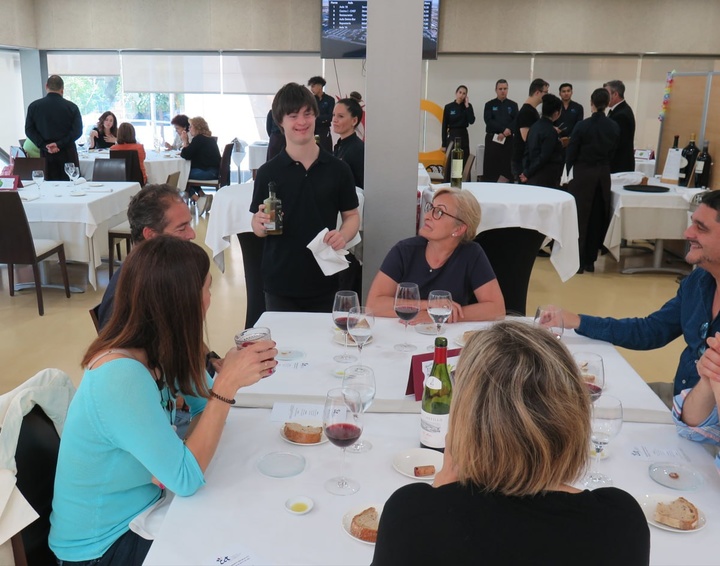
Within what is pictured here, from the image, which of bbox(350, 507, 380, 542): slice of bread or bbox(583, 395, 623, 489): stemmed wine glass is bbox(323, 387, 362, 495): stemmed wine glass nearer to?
bbox(350, 507, 380, 542): slice of bread

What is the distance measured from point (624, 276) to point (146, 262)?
562cm

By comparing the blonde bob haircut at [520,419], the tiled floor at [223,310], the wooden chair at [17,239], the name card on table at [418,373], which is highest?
the blonde bob haircut at [520,419]

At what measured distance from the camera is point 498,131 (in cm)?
1096

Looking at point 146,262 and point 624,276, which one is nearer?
point 146,262

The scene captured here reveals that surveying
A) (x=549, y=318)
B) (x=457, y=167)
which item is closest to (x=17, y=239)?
(x=457, y=167)

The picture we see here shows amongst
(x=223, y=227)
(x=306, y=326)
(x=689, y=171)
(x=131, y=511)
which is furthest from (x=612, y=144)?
(x=131, y=511)

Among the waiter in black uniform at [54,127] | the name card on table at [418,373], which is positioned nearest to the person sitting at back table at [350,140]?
the name card on table at [418,373]

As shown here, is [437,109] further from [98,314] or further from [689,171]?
[98,314]

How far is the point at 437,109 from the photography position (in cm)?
1166

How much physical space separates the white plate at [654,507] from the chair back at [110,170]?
6213 mm

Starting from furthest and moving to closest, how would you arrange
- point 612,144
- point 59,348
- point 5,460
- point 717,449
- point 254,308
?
point 612,144, point 59,348, point 254,308, point 717,449, point 5,460

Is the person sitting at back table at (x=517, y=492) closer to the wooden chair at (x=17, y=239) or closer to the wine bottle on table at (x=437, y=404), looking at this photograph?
the wine bottle on table at (x=437, y=404)

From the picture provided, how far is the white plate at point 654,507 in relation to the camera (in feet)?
4.35

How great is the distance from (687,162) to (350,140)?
3.69 m
